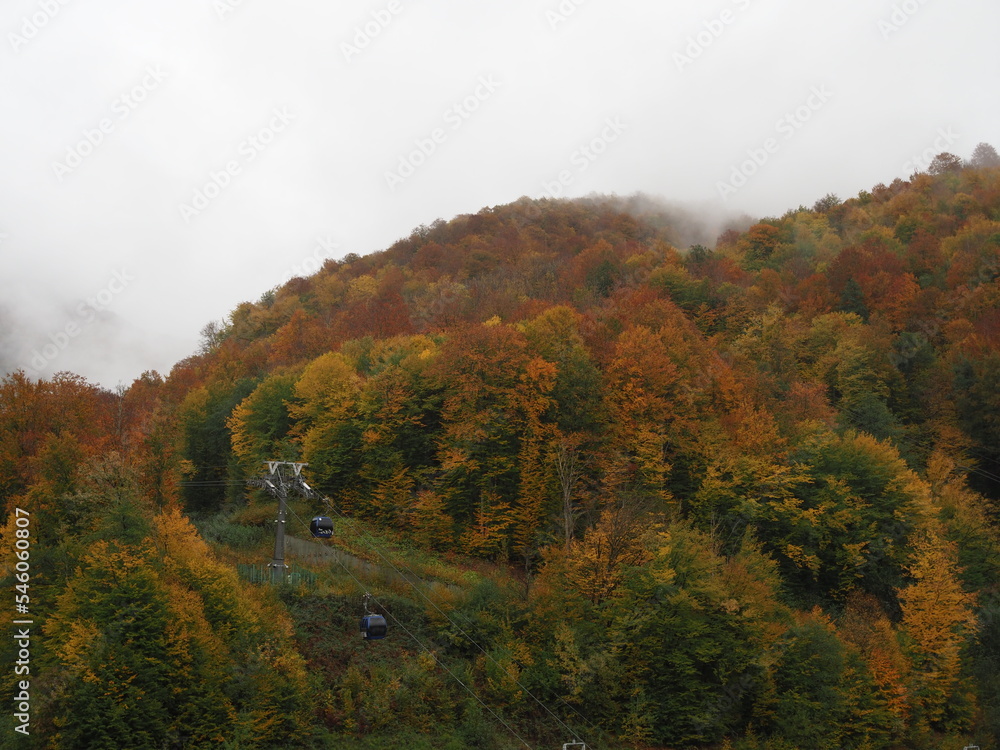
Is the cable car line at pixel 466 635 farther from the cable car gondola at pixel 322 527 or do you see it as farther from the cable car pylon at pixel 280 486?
the cable car gondola at pixel 322 527

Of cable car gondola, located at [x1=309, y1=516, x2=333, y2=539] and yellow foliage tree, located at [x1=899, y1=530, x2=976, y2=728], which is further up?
cable car gondola, located at [x1=309, y1=516, x2=333, y2=539]

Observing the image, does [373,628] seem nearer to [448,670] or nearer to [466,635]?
[448,670]

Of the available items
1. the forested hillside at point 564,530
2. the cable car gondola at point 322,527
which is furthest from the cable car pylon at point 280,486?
the cable car gondola at point 322,527

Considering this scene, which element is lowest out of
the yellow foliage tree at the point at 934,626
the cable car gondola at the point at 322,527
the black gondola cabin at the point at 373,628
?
the yellow foliage tree at the point at 934,626

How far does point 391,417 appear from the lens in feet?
139

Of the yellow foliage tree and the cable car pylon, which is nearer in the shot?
the cable car pylon

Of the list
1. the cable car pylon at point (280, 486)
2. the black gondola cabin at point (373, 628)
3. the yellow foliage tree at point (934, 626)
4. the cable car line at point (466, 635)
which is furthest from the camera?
the yellow foliage tree at point (934, 626)

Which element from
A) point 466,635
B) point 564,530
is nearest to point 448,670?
point 466,635

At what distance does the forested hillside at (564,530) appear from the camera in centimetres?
2486

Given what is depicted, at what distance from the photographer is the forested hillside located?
24859 mm

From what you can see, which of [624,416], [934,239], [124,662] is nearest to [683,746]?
[624,416]

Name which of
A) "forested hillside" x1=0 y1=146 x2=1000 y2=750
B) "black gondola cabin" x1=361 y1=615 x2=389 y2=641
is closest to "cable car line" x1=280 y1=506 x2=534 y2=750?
"forested hillside" x1=0 y1=146 x2=1000 y2=750

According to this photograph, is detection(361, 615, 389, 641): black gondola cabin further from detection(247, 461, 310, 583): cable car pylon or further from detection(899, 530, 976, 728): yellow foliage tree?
detection(899, 530, 976, 728): yellow foliage tree

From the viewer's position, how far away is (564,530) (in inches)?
1438
